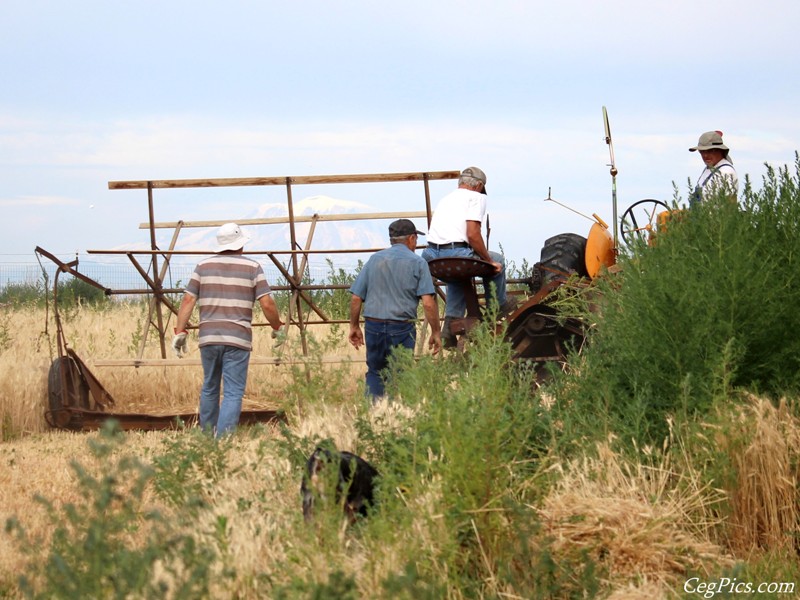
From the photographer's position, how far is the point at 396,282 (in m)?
10.0

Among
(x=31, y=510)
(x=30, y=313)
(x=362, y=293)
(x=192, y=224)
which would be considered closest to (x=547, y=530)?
(x=31, y=510)

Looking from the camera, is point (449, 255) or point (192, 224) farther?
point (192, 224)

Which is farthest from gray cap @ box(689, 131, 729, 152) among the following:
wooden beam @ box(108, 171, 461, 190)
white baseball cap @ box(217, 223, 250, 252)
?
white baseball cap @ box(217, 223, 250, 252)

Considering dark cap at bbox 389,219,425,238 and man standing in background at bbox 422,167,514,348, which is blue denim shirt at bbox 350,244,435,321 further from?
man standing in background at bbox 422,167,514,348

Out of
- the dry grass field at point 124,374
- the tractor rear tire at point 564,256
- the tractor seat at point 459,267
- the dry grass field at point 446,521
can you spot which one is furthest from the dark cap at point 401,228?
the dry grass field at point 446,521

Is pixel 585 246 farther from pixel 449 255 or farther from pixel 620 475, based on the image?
pixel 620 475

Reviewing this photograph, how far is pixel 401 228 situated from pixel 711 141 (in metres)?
2.84

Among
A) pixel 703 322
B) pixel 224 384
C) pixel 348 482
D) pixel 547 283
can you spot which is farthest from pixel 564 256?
pixel 348 482

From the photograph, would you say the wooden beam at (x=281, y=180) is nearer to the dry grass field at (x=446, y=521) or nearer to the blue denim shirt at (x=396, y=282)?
the blue denim shirt at (x=396, y=282)

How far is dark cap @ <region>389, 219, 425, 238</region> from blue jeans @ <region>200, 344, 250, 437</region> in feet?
5.65

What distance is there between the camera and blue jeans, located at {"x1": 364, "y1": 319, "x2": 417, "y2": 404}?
396 inches

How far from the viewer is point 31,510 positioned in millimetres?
7844

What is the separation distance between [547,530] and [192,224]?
918 centimetres

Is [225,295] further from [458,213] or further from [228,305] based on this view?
[458,213]
